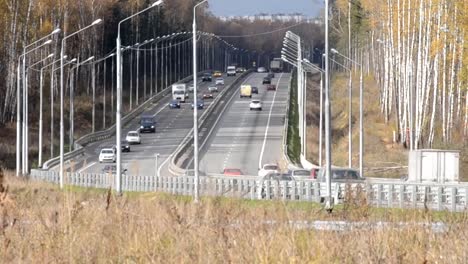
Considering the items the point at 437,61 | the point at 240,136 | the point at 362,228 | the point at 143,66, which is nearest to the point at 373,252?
the point at 362,228

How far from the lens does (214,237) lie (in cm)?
1166

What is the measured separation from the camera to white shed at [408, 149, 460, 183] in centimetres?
4522

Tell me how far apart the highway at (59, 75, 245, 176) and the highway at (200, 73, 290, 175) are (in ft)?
9.24

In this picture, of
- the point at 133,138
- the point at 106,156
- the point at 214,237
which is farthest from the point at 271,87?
the point at 214,237

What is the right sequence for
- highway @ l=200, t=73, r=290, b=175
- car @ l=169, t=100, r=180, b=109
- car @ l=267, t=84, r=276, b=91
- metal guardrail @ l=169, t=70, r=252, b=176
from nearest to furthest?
metal guardrail @ l=169, t=70, r=252, b=176, highway @ l=200, t=73, r=290, b=175, car @ l=169, t=100, r=180, b=109, car @ l=267, t=84, r=276, b=91

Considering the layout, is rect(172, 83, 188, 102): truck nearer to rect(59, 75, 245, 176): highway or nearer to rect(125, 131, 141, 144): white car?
rect(59, 75, 245, 176): highway

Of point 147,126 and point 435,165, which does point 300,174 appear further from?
point 147,126

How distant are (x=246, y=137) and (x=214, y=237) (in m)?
79.7

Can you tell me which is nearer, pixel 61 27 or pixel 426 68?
pixel 426 68

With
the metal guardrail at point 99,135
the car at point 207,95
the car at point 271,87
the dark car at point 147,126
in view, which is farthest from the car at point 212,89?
the dark car at point 147,126

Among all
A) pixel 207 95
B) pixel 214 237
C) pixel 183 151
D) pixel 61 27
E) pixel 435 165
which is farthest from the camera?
pixel 207 95

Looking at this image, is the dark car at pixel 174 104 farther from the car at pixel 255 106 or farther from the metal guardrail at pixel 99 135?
the car at pixel 255 106

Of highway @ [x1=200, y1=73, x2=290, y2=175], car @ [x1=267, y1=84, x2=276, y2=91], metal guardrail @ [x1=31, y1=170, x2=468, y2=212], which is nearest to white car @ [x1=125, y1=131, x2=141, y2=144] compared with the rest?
highway @ [x1=200, y1=73, x2=290, y2=175]

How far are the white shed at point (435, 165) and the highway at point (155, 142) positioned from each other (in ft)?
49.5
